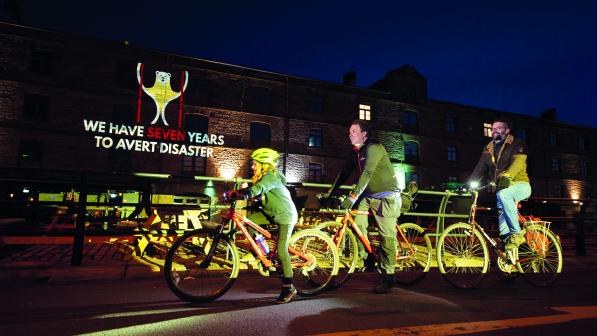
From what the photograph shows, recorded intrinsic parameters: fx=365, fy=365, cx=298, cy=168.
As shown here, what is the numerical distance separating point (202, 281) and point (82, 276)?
1892mm

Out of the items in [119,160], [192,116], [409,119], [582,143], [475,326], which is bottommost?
[475,326]

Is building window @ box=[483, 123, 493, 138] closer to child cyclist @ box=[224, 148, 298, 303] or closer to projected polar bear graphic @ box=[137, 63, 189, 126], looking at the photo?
projected polar bear graphic @ box=[137, 63, 189, 126]

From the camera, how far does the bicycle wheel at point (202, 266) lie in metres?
3.74

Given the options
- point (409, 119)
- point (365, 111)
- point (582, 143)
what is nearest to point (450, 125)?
point (409, 119)

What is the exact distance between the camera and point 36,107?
2295 cm

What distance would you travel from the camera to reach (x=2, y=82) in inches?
874

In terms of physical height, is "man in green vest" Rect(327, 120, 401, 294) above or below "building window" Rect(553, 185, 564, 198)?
below

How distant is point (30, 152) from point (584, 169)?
2058 inches

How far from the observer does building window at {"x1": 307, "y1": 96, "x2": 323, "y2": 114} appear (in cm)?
3023

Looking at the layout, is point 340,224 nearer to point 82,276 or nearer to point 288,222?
point 288,222

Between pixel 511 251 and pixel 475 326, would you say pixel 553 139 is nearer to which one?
pixel 511 251

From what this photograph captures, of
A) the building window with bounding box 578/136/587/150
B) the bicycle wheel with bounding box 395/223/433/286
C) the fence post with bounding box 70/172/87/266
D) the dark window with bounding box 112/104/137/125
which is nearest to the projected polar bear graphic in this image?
the dark window with bounding box 112/104/137/125

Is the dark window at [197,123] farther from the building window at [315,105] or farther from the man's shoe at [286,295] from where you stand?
the man's shoe at [286,295]

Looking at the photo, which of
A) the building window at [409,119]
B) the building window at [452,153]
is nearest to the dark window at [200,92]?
the building window at [409,119]
